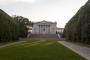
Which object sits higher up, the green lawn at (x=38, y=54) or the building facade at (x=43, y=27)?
the building facade at (x=43, y=27)

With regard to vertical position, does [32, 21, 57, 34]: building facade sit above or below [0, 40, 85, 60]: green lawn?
above

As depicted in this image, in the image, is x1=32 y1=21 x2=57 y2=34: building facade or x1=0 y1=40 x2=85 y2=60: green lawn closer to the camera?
x1=0 y1=40 x2=85 y2=60: green lawn

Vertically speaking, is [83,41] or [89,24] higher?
[89,24]

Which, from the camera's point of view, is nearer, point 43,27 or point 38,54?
point 38,54

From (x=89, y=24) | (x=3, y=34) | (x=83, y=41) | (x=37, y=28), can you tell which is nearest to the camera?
(x=89, y=24)

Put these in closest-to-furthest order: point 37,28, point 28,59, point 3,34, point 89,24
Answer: point 28,59, point 89,24, point 3,34, point 37,28

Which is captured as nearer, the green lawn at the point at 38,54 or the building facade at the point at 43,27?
the green lawn at the point at 38,54

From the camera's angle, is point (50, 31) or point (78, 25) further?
point (50, 31)

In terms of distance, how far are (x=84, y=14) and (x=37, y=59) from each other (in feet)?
97.9

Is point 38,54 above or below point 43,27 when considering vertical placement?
below

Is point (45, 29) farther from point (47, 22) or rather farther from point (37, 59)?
point (37, 59)

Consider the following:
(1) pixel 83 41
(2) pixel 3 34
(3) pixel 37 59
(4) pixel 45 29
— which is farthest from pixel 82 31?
(4) pixel 45 29

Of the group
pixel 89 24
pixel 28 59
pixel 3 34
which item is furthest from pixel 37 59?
pixel 3 34

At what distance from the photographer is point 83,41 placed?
150ft
